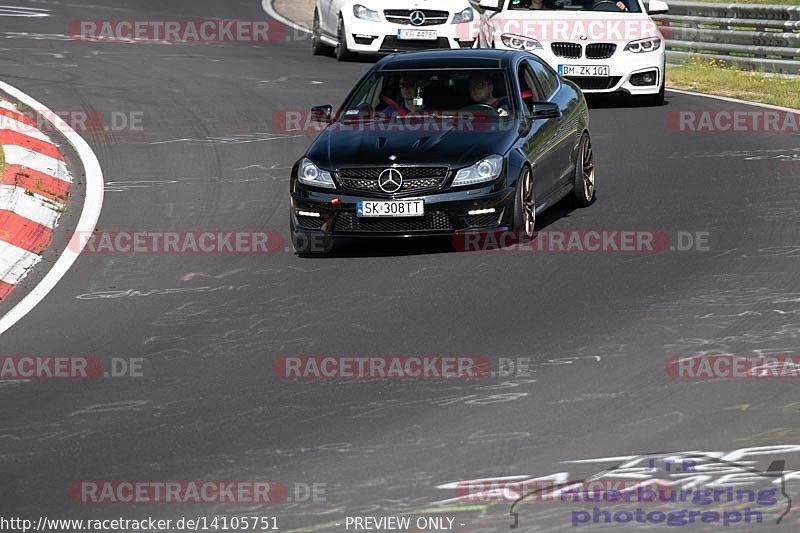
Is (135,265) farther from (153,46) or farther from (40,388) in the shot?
(153,46)

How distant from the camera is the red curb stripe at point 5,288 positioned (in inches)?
441

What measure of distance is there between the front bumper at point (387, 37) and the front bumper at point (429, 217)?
12655mm

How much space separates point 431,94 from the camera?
13172 mm

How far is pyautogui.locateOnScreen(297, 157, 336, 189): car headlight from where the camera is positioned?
12.2 metres

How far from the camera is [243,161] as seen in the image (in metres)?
16.4

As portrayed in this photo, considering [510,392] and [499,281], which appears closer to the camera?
[510,392]

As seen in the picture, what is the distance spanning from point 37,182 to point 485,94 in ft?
13.9

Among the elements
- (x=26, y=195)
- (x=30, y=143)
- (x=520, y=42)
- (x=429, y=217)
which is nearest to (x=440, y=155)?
(x=429, y=217)

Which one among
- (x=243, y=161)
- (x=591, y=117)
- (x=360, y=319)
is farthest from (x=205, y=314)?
(x=591, y=117)

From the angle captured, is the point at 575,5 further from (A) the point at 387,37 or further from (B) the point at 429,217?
(B) the point at 429,217

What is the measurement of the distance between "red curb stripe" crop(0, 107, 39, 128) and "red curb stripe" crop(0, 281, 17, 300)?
6.41m

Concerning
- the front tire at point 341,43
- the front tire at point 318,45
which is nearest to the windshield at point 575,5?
the front tire at point 341,43

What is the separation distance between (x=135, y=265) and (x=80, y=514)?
552 centimetres

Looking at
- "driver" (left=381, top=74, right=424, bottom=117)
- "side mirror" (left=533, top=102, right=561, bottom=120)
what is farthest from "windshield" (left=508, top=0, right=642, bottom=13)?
"side mirror" (left=533, top=102, right=561, bottom=120)
